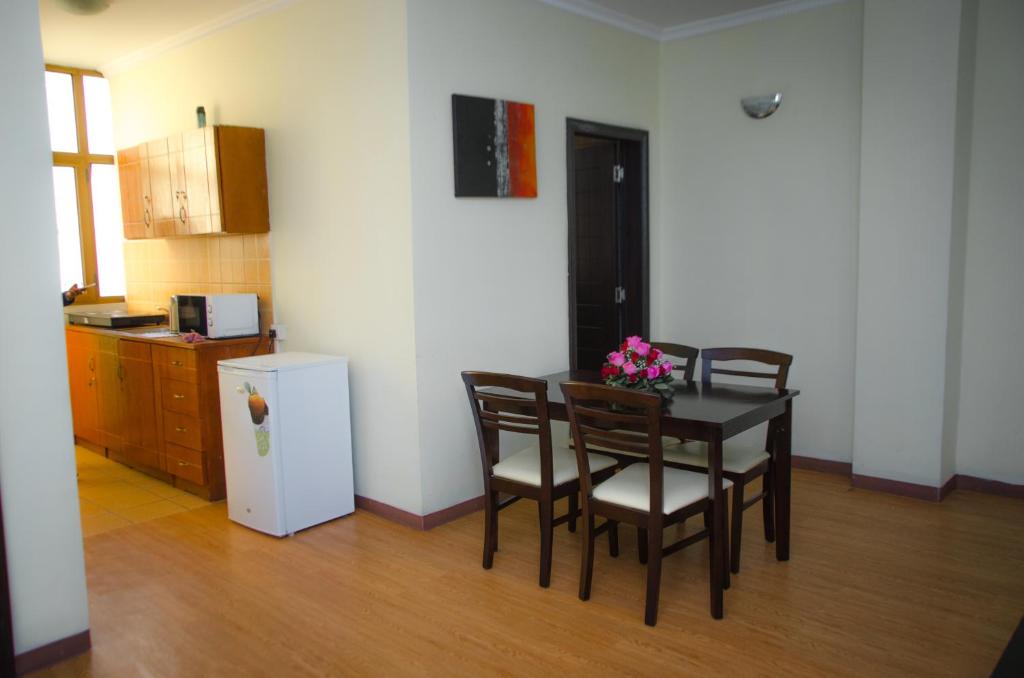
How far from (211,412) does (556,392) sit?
2040mm

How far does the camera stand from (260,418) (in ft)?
11.9

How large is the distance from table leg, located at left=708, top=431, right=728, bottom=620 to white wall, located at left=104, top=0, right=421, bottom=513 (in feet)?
5.00

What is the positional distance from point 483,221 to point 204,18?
7.27 ft

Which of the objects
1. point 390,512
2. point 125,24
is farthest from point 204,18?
point 390,512

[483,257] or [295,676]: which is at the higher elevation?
[483,257]

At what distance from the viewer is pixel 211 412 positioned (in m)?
4.15

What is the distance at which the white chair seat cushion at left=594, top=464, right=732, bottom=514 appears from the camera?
2.74 meters

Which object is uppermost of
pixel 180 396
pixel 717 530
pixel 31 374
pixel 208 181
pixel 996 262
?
pixel 208 181

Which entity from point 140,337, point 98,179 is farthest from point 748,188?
point 98,179

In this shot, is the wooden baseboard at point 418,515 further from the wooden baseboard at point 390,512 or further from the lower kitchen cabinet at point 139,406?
the lower kitchen cabinet at point 139,406

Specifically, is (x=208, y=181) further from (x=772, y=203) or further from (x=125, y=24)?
(x=772, y=203)

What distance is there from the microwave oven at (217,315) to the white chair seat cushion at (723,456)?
2544mm

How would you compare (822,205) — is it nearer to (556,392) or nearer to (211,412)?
(556,392)

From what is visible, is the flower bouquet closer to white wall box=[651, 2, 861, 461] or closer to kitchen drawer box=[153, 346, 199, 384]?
white wall box=[651, 2, 861, 461]
